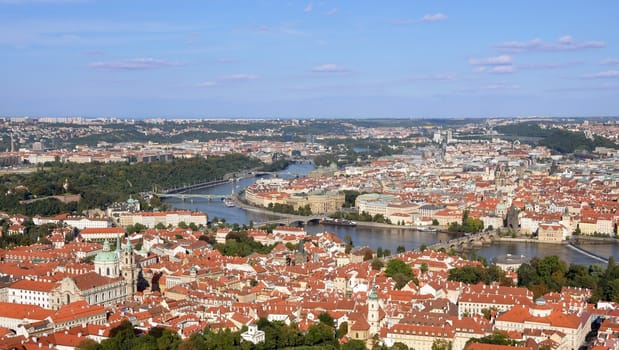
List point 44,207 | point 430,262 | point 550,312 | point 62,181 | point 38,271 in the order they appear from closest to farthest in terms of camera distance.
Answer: point 550,312 → point 38,271 → point 430,262 → point 44,207 → point 62,181

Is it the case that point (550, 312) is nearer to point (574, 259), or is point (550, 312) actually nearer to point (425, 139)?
point (574, 259)

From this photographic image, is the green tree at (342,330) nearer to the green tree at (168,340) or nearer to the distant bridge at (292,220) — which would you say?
the green tree at (168,340)

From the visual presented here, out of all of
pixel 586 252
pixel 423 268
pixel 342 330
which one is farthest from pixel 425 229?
pixel 342 330

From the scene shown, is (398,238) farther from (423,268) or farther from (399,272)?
(399,272)

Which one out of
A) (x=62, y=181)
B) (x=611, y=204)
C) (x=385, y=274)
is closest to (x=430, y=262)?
(x=385, y=274)

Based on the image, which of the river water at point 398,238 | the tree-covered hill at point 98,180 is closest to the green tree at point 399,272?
the river water at point 398,238

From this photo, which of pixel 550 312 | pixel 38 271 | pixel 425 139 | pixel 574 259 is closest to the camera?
pixel 550 312
